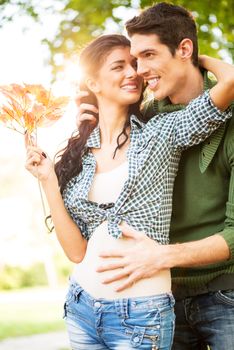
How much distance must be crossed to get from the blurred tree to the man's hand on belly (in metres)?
3.74

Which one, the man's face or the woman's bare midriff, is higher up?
the man's face

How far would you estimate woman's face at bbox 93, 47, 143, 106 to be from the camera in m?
2.84

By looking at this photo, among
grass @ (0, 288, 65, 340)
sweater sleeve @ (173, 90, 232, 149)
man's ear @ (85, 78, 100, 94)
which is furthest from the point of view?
grass @ (0, 288, 65, 340)

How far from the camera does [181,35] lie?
287 cm

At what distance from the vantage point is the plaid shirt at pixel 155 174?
2.62m

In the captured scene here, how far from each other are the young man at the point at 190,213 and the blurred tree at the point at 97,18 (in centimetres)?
323

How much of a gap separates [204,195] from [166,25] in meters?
0.69

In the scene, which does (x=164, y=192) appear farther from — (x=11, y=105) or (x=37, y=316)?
(x=37, y=316)

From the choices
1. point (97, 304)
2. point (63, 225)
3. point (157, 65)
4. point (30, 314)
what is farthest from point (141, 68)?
point (30, 314)

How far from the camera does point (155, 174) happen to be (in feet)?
8.71

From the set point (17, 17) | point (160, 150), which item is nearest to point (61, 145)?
point (160, 150)

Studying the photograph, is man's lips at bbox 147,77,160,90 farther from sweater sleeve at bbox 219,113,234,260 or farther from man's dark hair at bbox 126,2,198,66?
sweater sleeve at bbox 219,113,234,260

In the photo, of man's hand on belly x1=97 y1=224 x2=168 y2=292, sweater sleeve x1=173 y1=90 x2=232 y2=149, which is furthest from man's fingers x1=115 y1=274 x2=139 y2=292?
sweater sleeve x1=173 y1=90 x2=232 y2=149

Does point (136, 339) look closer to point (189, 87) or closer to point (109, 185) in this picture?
point (109, 185)
